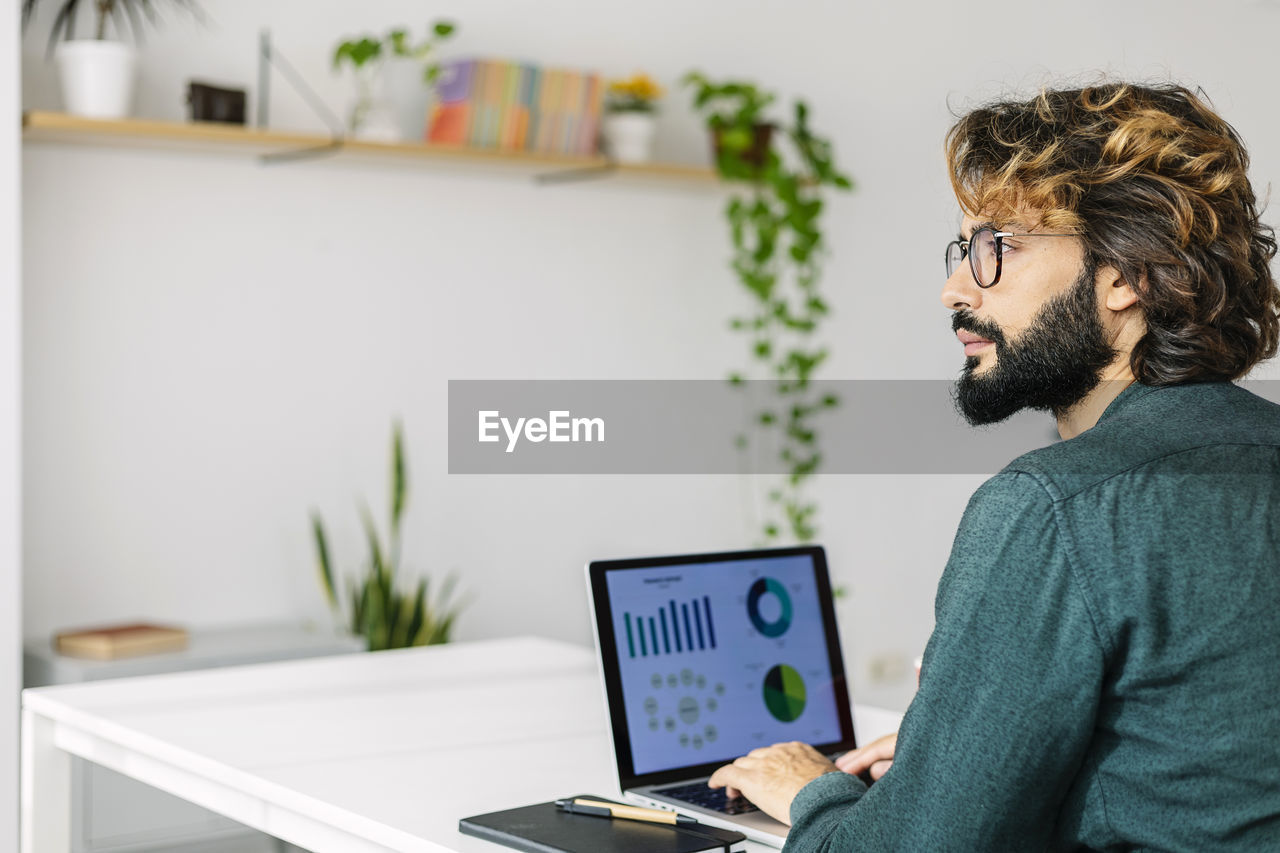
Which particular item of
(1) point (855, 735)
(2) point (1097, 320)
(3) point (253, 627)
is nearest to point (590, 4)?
(3) point (253, 627)

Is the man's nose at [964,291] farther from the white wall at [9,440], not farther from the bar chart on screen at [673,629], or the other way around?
the white wall at [9,440]

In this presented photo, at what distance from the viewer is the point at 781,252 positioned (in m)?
4.66

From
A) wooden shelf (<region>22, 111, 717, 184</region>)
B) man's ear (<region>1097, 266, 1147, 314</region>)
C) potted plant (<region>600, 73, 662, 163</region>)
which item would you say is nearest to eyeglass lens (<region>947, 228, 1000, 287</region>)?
man's ear (<region>1097, 266, 1147, 314</region>)

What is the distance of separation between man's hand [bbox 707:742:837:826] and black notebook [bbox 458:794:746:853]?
0.05m

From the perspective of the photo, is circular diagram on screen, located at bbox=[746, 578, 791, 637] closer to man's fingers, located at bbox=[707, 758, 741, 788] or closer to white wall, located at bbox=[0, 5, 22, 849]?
man's fingers, located at bbox=[707, 758, 741, 788]

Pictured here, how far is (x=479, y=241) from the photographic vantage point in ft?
13.8

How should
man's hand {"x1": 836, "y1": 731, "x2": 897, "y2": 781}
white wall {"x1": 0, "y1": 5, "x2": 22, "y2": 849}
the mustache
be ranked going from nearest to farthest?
1. the mustache
2. man's hand {"x1": 836, "y1": 731, "x2": 897, "y2": 781}
3. white wall {"x1": 0, "y1": 5, "x2": 22, "y2": 849}

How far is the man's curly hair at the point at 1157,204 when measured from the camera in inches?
49.5

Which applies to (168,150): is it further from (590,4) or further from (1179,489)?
(1179,489)

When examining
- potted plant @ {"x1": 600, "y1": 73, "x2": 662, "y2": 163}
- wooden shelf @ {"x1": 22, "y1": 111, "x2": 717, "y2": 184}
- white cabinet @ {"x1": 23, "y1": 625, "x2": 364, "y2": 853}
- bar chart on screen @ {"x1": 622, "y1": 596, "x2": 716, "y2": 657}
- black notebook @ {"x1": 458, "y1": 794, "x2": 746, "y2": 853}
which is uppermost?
potted plant @ {"x1": 600, "y1": 73, "x2": 662, "y2": 163}

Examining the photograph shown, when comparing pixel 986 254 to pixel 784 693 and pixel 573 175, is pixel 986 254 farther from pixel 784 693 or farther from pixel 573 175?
pixel 573 175

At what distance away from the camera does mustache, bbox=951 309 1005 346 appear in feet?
4.46

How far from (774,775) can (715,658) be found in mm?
246

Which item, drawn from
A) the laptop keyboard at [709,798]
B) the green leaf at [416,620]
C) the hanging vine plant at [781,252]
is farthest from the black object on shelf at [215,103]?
the laptop keyboard at [709,798]
